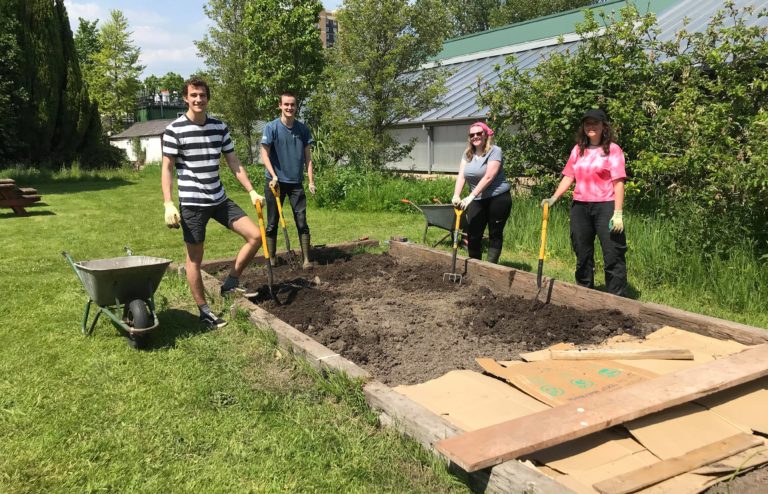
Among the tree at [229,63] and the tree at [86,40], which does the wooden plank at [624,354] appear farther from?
the tree at [86,40]

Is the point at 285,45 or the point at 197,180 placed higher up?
the point at 285,45

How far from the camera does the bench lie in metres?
10.9

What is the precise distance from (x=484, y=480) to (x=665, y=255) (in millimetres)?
4125

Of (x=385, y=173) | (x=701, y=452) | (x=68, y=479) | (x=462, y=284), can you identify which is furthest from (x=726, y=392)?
(x=385, y=173)

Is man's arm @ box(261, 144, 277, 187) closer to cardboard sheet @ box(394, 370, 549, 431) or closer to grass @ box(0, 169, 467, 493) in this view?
grass @ box(0, 169, 467, 493)

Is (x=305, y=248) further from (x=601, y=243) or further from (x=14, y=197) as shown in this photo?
(x=14, y=197)

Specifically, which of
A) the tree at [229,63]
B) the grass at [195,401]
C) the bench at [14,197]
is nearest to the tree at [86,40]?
the tree at [229,63]

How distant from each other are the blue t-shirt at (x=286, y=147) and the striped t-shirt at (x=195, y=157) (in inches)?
61.4

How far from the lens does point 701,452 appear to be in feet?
7.86

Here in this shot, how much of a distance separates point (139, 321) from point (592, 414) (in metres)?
3.06

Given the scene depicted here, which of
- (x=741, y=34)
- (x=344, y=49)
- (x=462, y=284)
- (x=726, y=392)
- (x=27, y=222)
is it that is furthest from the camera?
(x=344, y=49)

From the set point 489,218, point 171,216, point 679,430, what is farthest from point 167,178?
point 679,430

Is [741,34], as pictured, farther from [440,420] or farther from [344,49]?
[344,49]

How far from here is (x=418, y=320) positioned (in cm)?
455
